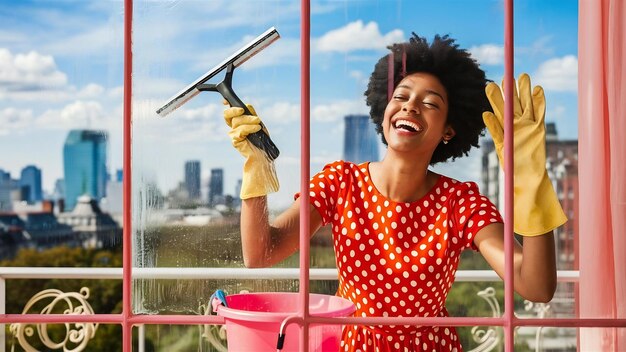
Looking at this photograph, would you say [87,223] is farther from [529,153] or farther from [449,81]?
[529,153]

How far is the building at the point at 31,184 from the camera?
1322cm

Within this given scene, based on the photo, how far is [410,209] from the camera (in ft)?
5.56

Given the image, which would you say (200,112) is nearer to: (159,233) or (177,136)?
(177,136)

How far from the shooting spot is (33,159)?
13672mm

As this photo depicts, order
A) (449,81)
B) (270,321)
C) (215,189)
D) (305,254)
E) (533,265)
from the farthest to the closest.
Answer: (449,81)
(215,189)
(533,265)
(270,321)
(305,254)

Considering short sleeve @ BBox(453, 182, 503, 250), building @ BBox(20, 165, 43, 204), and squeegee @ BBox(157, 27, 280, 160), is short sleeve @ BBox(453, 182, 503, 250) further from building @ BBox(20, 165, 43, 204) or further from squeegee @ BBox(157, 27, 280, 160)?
building @ BBox(20, 165, 43, 204)

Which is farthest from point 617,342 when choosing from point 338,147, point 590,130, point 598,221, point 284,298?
point 338,147

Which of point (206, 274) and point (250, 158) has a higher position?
point (250, 158)

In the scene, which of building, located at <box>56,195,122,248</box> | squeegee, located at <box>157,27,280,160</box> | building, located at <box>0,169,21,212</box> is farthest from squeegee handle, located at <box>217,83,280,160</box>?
building, located at <box>0,169,21,212</box>

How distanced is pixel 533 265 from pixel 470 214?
0.22 meters

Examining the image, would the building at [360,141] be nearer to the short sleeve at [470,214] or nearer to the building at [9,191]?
the short sleeve at [470,214]

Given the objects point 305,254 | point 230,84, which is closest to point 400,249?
point 230,84

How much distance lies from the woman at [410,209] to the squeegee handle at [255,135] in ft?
0.60

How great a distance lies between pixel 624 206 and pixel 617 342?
25 cm
